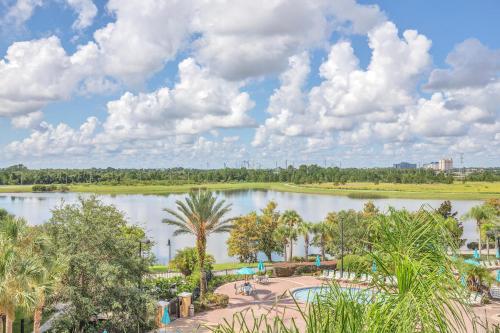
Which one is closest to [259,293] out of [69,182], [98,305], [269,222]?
[98,305]

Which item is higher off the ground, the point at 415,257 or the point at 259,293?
the point at 415,257

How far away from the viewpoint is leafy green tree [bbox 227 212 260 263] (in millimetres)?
42750

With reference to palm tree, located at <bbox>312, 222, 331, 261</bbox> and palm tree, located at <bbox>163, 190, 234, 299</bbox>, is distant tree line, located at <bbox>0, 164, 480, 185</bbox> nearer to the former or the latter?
palm tree, located at <bbox>312, 222, 331, 261</bbox>

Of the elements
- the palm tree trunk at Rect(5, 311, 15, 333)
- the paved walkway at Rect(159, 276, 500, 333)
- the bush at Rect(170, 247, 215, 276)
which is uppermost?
the palm tree trunk at Rect(5, 311, 15, 333)

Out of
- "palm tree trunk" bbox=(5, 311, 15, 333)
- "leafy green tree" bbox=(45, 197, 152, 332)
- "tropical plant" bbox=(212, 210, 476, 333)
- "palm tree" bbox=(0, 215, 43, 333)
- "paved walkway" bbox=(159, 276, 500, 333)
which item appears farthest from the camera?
"paved walkway" bbox=(159, 276, 500, 333)

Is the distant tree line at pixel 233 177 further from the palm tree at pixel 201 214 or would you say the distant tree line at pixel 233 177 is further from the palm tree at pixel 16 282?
the palm tree at pixel 16 282

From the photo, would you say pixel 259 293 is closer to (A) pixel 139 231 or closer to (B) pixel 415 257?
(A) pixel 139 231

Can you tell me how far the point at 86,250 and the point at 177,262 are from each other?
1223cm

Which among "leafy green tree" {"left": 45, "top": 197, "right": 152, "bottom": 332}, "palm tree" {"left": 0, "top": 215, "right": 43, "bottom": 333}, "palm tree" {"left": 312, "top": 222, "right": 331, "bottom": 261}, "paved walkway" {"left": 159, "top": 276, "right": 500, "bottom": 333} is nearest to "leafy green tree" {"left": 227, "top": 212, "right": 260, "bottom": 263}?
"palm tree" {"left": 312, "top": 222, "right": 331, "bottom": 261}

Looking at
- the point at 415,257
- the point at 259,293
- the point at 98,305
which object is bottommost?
the point at 259,293

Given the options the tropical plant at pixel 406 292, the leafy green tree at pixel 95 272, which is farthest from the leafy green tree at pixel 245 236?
the tropical plant at pixel 406 292

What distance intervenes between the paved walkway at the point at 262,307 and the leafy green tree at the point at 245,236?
10302 mm

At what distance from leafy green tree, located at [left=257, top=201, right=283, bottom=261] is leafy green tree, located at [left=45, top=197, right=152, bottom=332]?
23149mm

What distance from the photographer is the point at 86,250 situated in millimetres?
19766
